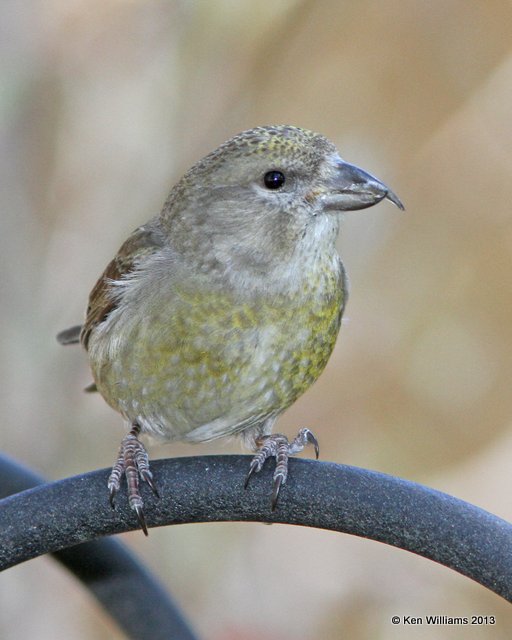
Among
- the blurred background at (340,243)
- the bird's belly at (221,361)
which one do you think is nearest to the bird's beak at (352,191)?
the bird's belly at (221,361)

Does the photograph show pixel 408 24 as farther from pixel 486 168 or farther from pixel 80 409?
pixel 80 409

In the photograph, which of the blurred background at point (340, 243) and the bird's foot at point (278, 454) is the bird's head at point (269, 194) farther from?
the blurred background at point (340, 243)

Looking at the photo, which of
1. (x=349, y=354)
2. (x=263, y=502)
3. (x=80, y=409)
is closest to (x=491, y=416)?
(x=349, y=354)

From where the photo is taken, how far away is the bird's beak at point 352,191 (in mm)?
3254

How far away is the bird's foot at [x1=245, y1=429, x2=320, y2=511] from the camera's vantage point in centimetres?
289

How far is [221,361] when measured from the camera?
11.2 feet

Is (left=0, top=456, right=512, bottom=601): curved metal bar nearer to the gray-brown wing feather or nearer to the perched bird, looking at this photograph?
the perched bird

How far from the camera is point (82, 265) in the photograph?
518cm

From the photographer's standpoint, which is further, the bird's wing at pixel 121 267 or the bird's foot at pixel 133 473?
the bird's wing at pixel 121 267

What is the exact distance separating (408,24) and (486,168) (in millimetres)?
823

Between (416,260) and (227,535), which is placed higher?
(416,260)

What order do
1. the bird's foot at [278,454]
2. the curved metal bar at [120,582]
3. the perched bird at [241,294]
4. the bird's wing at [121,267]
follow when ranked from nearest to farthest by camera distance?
the bird's foot at [278,454], the curved metal bar at [120,582], the perched bird at [241,294], the bird's wing at [121,267]

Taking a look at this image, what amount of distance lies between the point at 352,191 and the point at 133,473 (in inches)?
37.4

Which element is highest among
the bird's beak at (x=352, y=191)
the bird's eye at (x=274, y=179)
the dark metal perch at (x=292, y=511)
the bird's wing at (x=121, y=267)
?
the bird's wing at (x=121, y=267)
